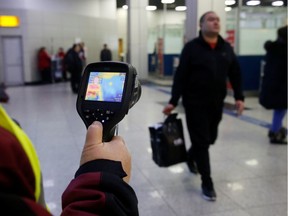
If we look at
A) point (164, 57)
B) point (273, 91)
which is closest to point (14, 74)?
point (164, 57)

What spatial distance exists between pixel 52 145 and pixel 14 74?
8451mm

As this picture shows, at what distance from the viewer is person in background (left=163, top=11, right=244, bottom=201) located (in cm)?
280

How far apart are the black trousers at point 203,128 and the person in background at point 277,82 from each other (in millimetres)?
1712

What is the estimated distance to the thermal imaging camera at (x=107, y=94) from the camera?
2.71 ft

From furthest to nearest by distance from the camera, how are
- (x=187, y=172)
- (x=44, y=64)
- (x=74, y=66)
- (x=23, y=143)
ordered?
1. (x=44, y=64)
2. (x=74, y=66)
3. (x=187, y=172)
4. (x=23, y=143)

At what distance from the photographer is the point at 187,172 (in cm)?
344

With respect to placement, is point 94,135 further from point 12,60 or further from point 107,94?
point 12,60

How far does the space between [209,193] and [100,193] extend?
2.30m

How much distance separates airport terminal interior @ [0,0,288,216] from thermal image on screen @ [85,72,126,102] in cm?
34

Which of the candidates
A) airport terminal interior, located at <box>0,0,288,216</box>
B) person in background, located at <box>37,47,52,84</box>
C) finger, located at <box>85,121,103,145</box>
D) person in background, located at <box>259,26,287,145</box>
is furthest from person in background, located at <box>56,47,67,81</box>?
finger, located at <box>85,121,103,145</box>

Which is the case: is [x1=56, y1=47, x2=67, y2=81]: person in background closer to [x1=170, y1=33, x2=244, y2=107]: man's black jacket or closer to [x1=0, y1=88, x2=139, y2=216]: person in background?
[x1=170, y1=33, x2=244, y2=107]: man's black jacket

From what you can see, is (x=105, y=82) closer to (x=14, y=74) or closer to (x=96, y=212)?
(x=96, y=212)

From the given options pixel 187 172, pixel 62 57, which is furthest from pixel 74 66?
pixel 187 172

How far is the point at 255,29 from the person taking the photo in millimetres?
8297
